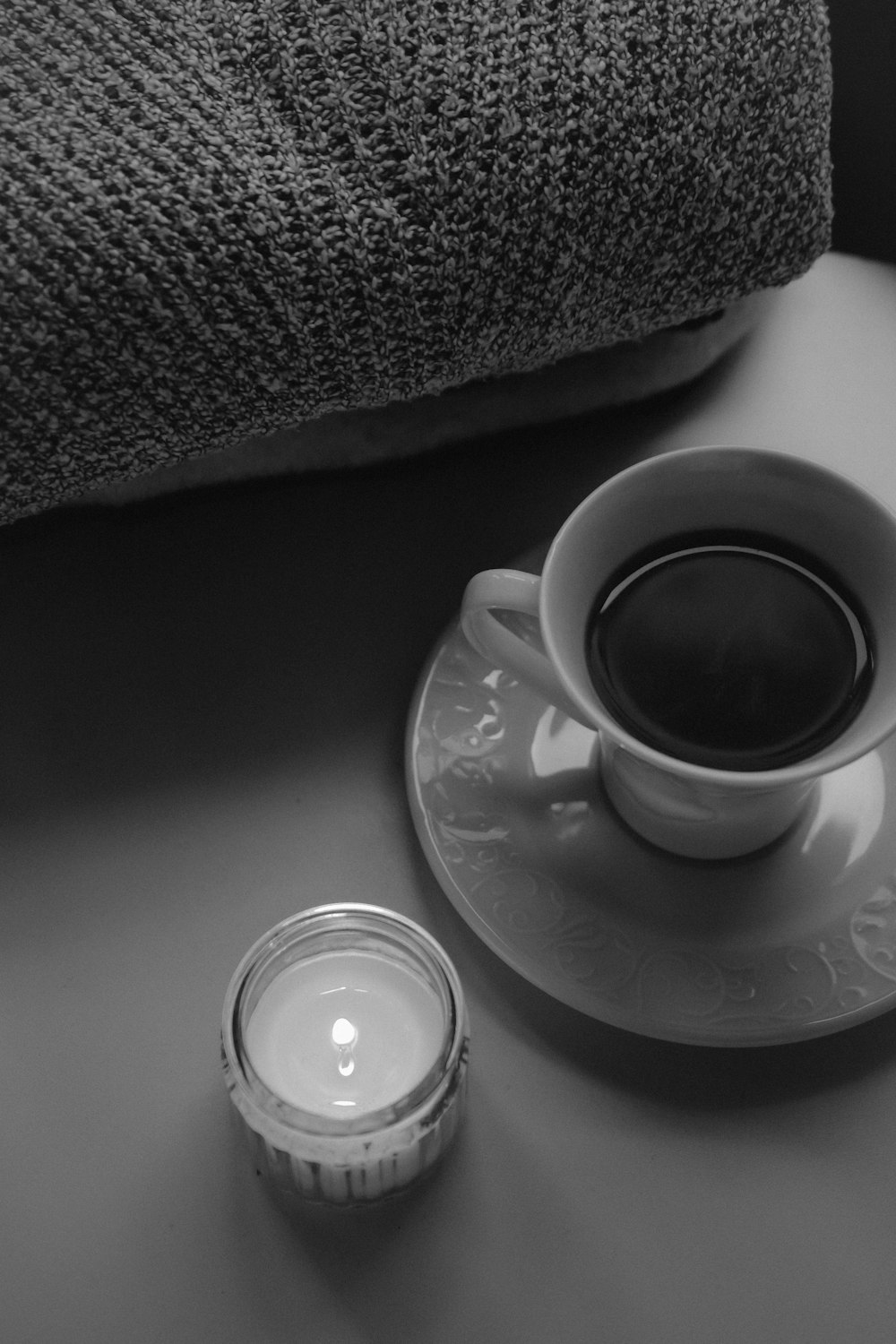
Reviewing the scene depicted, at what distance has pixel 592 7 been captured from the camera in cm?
43

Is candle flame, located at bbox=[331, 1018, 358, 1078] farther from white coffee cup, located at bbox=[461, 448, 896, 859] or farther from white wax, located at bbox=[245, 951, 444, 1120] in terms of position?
white coffee cup, located at bbox=[461, 448, 896, 859]

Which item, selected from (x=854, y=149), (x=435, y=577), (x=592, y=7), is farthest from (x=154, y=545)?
(x=854, y=149)

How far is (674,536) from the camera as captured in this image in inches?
17.0

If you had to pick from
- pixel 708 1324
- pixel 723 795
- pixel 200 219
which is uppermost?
pixel 200 219

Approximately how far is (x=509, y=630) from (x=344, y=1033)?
148mm

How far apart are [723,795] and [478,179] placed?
22 centimetres

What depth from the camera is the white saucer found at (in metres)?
0.40

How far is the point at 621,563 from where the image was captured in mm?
427

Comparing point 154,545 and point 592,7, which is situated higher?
point 592,7

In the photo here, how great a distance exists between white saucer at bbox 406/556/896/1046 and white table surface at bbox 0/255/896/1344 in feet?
0.09

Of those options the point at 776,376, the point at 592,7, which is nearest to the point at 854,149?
the point at 776,376

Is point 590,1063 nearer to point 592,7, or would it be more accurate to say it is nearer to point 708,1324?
point 708,1324

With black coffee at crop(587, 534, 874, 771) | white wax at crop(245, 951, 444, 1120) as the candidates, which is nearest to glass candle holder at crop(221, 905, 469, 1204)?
white wax at crop(245, 951, 444, 1120)

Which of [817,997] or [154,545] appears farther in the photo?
[154,545]
